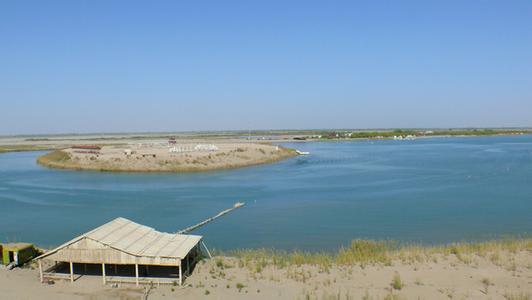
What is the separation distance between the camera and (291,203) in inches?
1293

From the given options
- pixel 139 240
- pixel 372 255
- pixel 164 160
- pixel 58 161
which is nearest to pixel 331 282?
pixel 372 255

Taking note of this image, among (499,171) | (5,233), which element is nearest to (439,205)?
(499,171)

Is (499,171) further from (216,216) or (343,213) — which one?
(216,216)

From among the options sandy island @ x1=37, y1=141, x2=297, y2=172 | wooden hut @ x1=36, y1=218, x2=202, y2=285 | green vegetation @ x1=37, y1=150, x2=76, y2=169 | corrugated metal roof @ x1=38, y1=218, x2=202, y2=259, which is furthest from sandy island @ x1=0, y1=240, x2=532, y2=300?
green vegetation @ x1=37, y1=150, x2=76, y2=169

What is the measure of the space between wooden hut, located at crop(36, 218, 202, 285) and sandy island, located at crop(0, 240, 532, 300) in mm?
494

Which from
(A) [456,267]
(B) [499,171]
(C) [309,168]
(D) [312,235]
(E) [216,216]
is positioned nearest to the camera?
(A) [456,267]

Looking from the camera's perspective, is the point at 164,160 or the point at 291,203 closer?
the point at 291,203

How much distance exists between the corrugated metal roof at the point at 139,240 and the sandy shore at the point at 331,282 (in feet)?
3.33

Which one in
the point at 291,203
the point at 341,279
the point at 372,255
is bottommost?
the point at 291,203

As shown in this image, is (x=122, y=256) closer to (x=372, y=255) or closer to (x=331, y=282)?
(x=331, y=282)

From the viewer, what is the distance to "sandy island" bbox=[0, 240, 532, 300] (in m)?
14.0

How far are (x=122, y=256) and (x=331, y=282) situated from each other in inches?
265

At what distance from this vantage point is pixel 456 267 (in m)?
16.3

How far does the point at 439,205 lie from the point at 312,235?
38.3 feet
